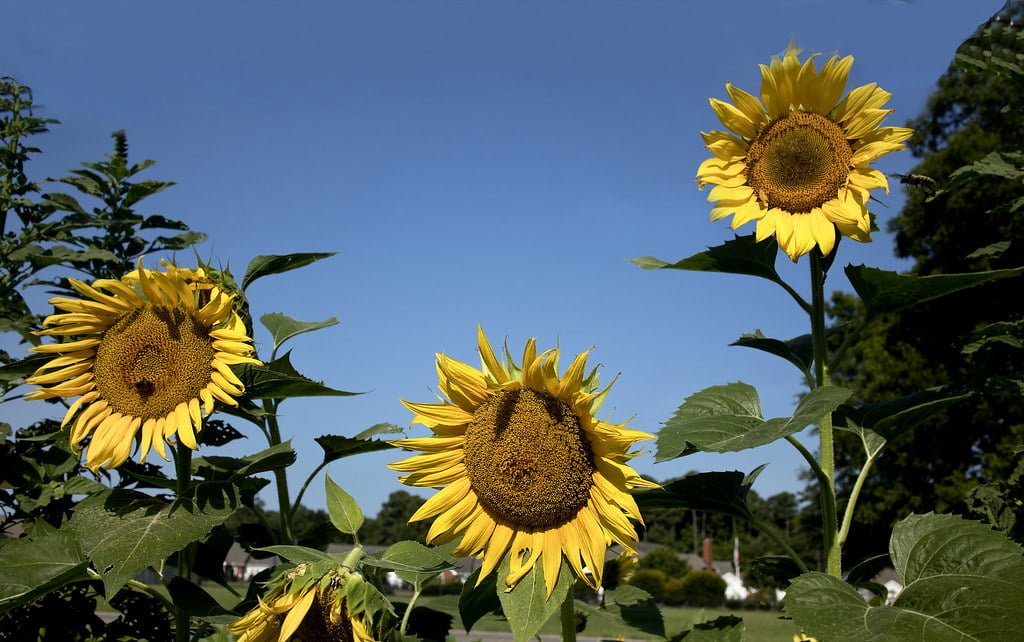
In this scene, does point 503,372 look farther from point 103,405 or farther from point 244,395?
point 103,405

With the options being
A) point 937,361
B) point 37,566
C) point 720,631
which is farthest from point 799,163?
point 937,361

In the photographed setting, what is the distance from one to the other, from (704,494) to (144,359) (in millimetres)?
1436

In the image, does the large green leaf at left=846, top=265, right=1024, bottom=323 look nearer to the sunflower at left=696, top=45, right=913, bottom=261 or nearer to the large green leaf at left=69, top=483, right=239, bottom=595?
the sunflower at left=696, top=45, right=913, bottom=261

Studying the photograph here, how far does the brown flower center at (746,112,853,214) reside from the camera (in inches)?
87.9

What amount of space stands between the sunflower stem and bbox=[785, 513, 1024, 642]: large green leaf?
15 centimetres

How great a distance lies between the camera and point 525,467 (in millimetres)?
1826

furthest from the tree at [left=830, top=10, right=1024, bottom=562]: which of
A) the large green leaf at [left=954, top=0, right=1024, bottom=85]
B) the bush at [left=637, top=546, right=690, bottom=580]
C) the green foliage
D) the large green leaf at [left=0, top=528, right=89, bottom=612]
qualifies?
the bush at [left=637, top=546, right=690, bottom=580]

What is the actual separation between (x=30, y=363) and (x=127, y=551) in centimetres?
71

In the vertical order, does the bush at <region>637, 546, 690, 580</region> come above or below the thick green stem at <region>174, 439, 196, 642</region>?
below

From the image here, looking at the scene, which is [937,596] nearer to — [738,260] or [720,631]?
[720,631]

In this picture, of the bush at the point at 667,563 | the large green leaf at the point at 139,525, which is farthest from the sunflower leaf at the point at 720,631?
the bush at the point at 667,563

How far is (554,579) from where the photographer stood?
1.81 metres

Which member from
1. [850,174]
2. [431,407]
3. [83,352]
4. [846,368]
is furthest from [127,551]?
[846,368]

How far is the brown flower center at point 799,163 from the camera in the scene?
2.23m
